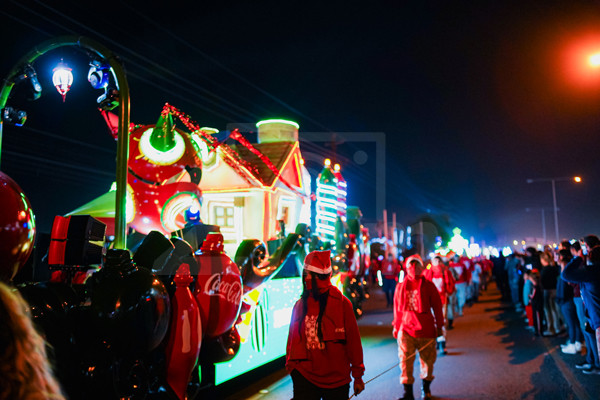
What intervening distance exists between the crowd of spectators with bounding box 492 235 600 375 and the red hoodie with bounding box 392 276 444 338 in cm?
220

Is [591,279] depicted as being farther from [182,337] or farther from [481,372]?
[182,337]

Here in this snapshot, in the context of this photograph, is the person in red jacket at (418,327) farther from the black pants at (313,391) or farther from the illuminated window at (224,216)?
the illuminated window at (224,216)

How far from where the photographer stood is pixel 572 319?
9.58 metres

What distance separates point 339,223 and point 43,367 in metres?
12.9

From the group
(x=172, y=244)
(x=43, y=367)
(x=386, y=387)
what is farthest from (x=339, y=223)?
(x=43, y=367)

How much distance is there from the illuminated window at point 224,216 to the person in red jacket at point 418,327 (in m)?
7.54

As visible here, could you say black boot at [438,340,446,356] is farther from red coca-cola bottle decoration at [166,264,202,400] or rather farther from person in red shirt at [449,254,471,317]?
red coca-cola bottle decoration at [166,264,202,400]

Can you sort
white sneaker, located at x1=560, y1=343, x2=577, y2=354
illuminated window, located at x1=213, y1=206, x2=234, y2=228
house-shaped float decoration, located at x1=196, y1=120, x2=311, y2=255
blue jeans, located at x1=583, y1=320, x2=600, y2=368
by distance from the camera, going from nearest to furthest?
blue jeans, located at x1=583, y1=320, x2=600, y2=368
white sneaker, located at x1=560, y1=343, x2=577, y2=354
house-shaped float decoration, located at x1=196, y1=120, x2=311, y2=255
illuminated window, located at x1=213, y1=206, x2=234, y2=228

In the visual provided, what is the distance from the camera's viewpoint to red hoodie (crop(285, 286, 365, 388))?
12.9 ft

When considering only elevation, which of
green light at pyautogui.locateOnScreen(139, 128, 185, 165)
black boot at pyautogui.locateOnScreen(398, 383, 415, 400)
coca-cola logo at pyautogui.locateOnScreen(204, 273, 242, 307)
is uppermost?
green light at pyautogui.locateOnScreen(139, 128, 185, 165)

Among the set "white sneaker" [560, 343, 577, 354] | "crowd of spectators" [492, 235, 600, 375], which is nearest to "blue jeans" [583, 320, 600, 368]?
"crowd of spectators" [492, 235, 600, 375]

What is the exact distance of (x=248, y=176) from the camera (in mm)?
13031

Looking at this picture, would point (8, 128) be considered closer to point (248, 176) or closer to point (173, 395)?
point (248, 176)

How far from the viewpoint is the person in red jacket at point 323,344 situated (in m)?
3.93
